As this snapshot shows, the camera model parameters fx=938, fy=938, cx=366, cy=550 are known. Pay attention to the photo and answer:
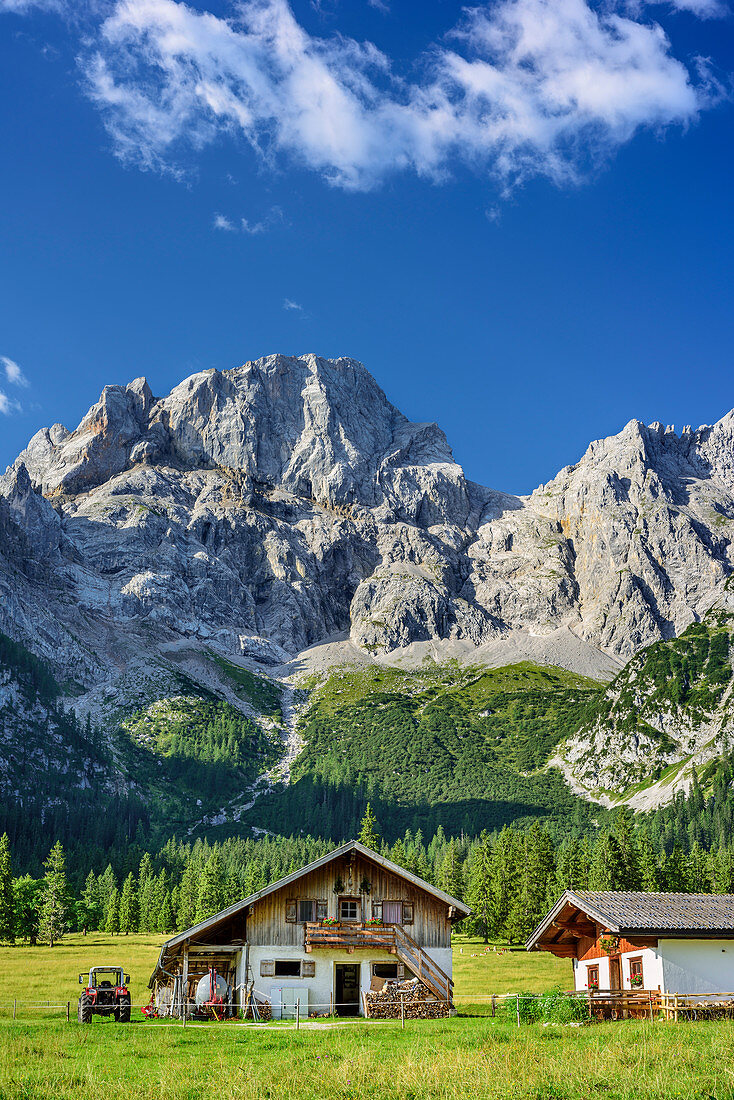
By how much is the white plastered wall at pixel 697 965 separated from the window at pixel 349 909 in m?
17.7

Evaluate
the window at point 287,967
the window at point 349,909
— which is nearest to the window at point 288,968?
the window at point 287,967

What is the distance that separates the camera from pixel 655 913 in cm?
3862

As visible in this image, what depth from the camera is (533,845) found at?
11956 cm

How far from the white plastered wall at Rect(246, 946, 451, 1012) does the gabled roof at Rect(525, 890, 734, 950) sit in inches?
393

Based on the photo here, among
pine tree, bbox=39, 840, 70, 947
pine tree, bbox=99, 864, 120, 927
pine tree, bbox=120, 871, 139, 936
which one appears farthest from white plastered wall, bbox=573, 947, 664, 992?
pine tree, bbox=99, 864, 120, 927

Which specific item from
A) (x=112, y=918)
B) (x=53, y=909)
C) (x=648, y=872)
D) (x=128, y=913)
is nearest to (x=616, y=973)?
(x=648, y=872)

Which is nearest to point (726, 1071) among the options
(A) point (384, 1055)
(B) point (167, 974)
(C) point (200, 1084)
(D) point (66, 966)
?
(A) point (384, 1055)

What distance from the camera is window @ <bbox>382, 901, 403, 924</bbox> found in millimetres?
49531

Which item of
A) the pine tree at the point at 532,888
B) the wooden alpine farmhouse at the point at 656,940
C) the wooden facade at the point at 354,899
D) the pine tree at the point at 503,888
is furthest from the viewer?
the pine tree at the point at 503,888

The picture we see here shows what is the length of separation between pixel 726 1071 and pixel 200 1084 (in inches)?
462

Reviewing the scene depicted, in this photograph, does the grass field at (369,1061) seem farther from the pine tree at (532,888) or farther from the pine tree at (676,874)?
the pine tree at (676,874)

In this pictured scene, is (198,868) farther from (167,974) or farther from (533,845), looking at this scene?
(167,974)

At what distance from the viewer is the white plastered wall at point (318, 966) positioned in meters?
47.3

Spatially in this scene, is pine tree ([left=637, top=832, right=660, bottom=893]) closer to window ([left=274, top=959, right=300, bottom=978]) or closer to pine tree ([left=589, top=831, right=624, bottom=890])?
pine tree ([left=589, top=831, right=624, bottom=890])
